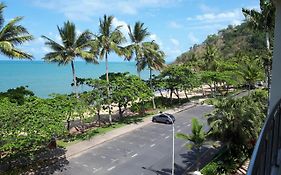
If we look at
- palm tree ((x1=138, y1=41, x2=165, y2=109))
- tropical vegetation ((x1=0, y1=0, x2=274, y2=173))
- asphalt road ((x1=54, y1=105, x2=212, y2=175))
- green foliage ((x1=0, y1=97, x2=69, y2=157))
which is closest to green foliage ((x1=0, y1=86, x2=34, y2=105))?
tropical vegetation ((x1=0, y1=0, x2=274, y2=173))

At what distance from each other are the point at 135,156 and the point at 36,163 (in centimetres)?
845

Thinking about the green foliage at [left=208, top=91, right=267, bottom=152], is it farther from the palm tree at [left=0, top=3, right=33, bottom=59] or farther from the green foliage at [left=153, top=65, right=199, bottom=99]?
the green foliage at [left=153, top=65, right=199, bottom=99]

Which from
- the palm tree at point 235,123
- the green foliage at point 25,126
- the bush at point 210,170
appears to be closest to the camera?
the green foliage at point 25,126

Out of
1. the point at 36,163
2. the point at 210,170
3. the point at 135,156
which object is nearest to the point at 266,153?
the point at 210,170

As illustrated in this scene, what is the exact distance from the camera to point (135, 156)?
29.2 metres

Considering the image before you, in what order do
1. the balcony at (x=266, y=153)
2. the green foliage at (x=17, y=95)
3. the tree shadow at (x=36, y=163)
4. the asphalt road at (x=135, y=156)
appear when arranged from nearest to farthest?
1. the balcony at (x=266, y=153)
2. the tree shadow at (x=36, y=163)
3. the asphalt road at (x=135, y=156)
4. the green foliage at (x=17, y=95)

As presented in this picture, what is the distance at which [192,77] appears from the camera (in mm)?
55500

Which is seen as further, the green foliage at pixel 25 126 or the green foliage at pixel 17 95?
the green foliage at pixel 17 95

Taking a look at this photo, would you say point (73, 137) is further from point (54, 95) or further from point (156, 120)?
point (156, 120)

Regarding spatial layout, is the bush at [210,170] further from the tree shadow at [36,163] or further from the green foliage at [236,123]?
the tree shadow at [36,163]

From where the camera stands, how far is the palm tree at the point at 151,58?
159ft

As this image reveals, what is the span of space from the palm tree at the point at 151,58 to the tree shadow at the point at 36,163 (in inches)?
925

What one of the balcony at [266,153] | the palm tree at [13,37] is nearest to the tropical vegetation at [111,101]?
the palm tree at [13,37]

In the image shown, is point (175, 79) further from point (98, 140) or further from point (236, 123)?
point (236, 123)
